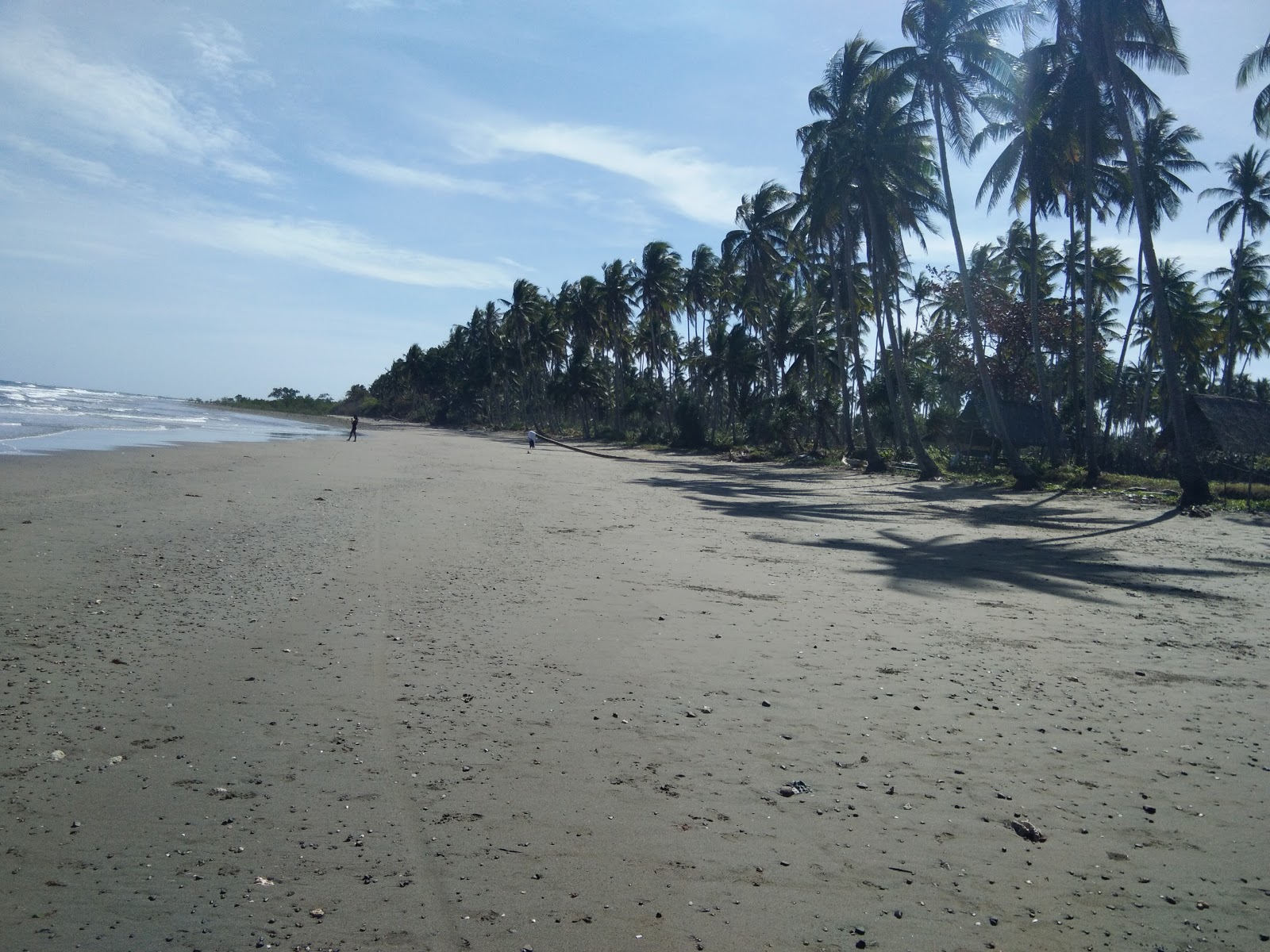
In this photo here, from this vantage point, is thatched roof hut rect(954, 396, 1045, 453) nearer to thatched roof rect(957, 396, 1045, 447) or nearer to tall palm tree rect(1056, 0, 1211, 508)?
thatched roof rect(957, 396, 1045, 447)

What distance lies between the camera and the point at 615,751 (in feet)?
14.3

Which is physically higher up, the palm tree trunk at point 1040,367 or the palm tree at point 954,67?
the palm tree at point 954,67

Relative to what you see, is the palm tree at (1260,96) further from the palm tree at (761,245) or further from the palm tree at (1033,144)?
the palm tree at (761,245)

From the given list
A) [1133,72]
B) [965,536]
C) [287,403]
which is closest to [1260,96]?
[1133,72]

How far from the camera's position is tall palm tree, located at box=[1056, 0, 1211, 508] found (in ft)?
60.0

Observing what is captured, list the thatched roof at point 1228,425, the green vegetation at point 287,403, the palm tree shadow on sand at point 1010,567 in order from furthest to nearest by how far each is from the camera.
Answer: the green vegetation at point 287,403, the thatched roof at point 1228,425, the palm tree shadow on sand at point 1010,567

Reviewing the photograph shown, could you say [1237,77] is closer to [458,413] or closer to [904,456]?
[904,456]

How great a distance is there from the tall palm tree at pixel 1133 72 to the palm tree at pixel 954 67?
290cm

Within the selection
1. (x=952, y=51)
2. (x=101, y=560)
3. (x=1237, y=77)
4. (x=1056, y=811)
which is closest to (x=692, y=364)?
(x=952, y=51)

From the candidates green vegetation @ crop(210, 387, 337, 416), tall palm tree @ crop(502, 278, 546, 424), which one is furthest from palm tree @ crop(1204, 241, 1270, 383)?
green vegetation @ crop(210, 387, 337, 416)

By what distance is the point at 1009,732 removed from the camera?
4719mm

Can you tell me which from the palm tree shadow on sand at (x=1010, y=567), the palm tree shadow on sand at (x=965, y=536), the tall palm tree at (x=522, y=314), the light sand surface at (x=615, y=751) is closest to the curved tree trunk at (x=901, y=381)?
the palm tree shadow on sand at (x=965, y=536)

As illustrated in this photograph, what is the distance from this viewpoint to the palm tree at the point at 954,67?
22703 mm

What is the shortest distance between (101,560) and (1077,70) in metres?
23.7
